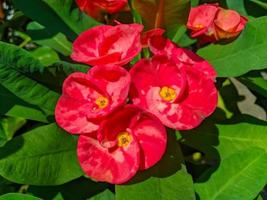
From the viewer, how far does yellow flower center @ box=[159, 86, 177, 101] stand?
1014 mm

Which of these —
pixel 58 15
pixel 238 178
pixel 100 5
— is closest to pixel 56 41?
pixel 58 15

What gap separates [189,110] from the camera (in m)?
1.01

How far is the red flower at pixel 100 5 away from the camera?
116cm

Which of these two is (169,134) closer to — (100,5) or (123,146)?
(123,146)

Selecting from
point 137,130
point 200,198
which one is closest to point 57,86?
point 137,130

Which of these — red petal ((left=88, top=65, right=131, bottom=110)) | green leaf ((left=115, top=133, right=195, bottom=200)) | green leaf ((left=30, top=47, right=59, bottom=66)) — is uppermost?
red petal ((left=88, top=65, right=131, bottom=110))

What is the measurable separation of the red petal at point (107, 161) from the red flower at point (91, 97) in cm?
4

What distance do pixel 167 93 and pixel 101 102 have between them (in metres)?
0.13

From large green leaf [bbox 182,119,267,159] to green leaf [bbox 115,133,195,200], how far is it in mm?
128

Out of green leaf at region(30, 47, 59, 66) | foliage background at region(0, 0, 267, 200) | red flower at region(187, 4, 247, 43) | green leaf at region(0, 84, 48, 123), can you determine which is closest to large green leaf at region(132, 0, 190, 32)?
foliage background at region(0, 0, 267, 200)

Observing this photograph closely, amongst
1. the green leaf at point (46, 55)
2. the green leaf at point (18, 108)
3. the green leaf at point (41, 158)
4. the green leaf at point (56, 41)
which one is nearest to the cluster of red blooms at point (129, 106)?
the green leaf at point (41, 158)

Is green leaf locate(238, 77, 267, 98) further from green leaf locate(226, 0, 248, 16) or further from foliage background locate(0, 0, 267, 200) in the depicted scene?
green leaf locate(226, 0, 248, 16)

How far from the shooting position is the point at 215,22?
47.4 inches

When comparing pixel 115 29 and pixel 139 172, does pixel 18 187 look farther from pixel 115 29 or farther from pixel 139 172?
pixel 115 29
